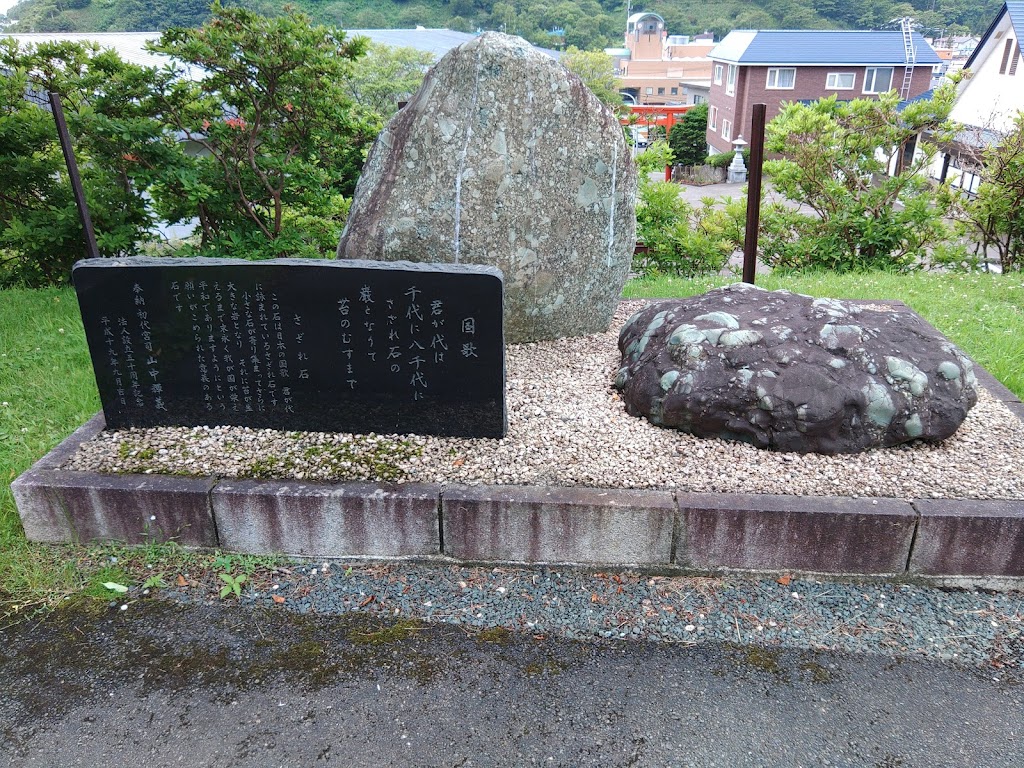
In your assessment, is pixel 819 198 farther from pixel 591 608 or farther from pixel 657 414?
pixel 591 608

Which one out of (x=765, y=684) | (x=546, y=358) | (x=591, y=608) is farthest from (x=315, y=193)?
(x=765, y=684)

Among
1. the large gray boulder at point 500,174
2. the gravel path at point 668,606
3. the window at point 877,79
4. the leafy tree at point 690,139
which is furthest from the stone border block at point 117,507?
the window at point 877,79

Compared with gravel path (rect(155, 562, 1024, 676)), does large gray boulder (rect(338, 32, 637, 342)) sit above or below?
above

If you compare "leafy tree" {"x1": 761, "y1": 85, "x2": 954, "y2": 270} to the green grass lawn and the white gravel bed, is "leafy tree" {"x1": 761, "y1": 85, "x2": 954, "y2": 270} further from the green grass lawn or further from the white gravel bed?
the white gravel bed

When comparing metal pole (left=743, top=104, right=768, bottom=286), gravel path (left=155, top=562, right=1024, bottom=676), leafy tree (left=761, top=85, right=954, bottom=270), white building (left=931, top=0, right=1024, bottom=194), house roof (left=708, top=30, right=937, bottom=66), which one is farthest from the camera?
house roof (left=708, top=30, right=937, bottom=66)

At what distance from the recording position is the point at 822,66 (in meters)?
33.1

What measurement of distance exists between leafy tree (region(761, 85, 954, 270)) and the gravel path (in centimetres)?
618

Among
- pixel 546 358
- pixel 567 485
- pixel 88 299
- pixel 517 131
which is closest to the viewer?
pixel 567 485

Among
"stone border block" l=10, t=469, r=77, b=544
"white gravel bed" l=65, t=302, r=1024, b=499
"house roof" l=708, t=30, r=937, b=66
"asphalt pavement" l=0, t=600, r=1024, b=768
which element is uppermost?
"house roof" l=708, t=30, r=937, b=66

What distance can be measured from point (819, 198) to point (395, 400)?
691 cm

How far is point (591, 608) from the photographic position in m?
3.15

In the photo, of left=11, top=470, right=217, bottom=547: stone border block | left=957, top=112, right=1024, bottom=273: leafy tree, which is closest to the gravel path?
left=11, top=470, right=217, bottom=547: stone border block

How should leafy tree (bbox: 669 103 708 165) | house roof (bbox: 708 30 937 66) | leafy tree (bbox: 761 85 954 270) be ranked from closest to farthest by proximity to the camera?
leafy tree (bbox: 761 85 954 270) → house roof (bbox: 708 30 937 66) → leafy tree (bbox: 669 103 708 165)

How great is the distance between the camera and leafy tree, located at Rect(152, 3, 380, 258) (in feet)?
20.9
